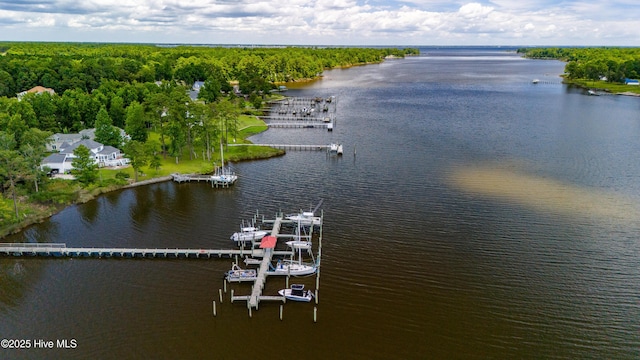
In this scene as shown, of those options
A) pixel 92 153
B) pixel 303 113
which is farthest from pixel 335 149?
pixel 303 113

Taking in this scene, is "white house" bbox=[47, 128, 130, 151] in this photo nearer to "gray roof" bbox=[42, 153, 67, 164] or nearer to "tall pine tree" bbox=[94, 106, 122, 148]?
"tall pine tree" bbox=[94, 106, 122, 148]

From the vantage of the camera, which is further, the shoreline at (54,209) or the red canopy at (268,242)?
the shoreline at (54,209)

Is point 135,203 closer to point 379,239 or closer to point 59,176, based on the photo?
point 59,176

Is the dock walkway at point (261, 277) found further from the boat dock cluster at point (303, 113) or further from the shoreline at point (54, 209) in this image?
the boat dock cluster at point (303, 113)

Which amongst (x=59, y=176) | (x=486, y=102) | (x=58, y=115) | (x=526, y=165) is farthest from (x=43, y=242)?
(x=486, y=102)

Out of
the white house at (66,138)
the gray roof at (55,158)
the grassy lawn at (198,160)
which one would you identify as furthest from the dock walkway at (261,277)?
the white house at (66,138)

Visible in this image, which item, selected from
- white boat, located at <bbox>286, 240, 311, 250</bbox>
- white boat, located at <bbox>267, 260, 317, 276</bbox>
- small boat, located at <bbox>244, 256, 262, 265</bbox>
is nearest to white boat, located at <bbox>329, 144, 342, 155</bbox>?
white boat, located at <bbox>286, 240, 311, 250</bbox>
